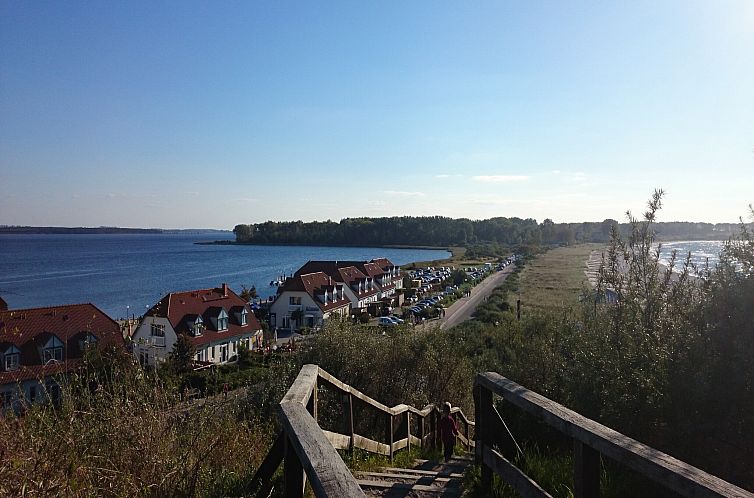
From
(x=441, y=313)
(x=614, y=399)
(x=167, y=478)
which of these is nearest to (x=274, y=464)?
(x=167, y=478)

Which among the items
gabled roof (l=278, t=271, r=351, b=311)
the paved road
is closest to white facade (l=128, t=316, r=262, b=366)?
gabled roof (l=278, t=271, r=351, b=311)

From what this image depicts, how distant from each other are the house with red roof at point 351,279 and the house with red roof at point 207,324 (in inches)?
676

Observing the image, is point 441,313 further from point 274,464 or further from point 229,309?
point 274,464

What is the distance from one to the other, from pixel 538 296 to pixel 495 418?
5273 cm

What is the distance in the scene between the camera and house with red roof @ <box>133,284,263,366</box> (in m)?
33.4

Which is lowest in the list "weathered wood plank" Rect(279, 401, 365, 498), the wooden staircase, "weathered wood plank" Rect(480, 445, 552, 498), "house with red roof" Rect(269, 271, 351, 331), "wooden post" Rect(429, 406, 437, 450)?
"house with red roof" Rect(269, 271, 351, 331)

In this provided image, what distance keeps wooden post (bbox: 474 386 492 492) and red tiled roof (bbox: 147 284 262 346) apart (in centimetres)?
3106

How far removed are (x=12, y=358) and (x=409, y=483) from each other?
26.4 m

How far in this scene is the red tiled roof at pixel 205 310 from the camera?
111 ft

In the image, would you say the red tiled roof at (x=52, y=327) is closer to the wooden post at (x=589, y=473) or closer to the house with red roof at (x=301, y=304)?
the house with red roof at (x=301, y=304)

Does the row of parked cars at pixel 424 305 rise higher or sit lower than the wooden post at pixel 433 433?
lower

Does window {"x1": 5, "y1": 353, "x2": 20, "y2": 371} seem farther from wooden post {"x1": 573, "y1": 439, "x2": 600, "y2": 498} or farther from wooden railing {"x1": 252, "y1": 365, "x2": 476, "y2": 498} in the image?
wooden post {"x1": 573, "y1": 439, "x2": 600, "y2": 498}

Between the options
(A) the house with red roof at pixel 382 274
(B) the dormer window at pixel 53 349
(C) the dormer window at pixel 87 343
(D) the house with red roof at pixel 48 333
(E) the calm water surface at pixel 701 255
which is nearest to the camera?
(E) the calm water surface at pixel 701 255

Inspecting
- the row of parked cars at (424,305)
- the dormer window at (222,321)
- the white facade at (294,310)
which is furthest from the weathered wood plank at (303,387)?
the row of parked cars at (424,305)
